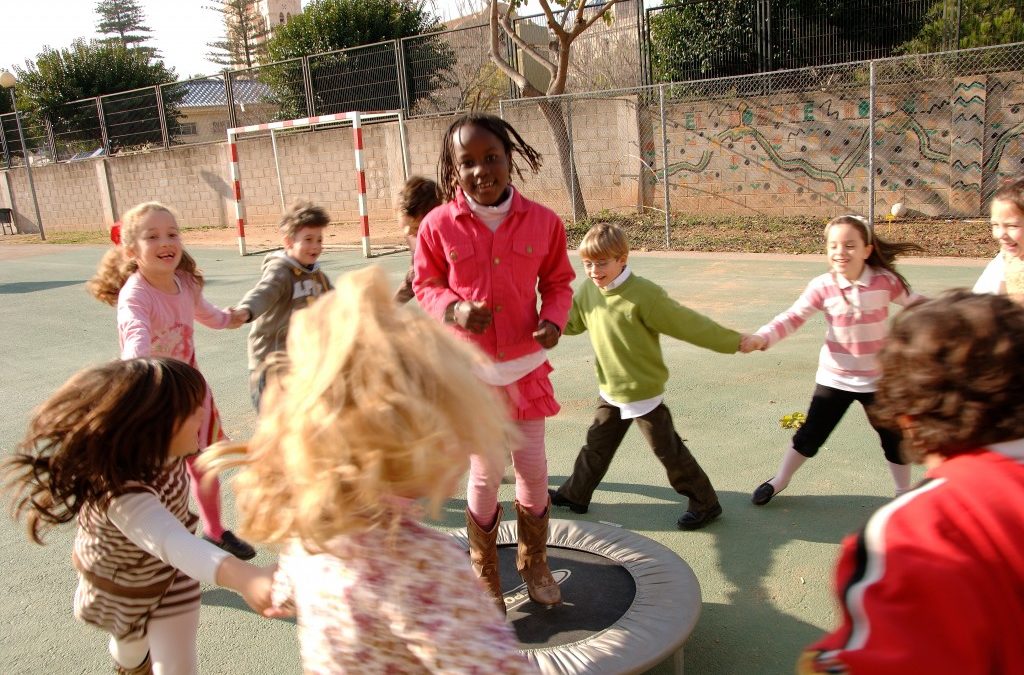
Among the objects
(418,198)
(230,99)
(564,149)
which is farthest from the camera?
(230,99)

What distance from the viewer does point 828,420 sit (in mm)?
3449

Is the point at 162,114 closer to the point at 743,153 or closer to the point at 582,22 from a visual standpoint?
the point at 582,22

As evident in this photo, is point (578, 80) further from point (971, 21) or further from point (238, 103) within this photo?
point (971, 21)

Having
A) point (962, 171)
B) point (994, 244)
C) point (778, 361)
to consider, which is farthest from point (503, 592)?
point (962, 171)

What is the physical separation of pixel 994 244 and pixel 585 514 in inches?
310

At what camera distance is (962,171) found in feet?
37.1

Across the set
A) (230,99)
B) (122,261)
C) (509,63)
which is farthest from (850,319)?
(230,99)

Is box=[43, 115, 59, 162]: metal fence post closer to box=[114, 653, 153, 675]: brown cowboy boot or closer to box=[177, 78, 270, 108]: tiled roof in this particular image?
box=[177, 78, 270, 108]: tiled roof

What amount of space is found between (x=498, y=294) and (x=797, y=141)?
10.9 meters

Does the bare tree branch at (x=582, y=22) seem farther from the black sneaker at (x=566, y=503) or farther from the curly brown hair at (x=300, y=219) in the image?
the black sneaker at (x=566, y=503)

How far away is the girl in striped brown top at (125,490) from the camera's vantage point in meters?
1.90

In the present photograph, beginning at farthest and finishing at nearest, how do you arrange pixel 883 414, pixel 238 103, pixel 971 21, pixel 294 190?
pixel 238 103 → pixel 294 190 → pixel 971 21 → pixel 883 414

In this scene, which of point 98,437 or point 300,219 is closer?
point 98,437

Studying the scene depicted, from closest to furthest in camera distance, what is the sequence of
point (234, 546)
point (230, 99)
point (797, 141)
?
point (234, 546) → point (797, 141) → point (230, 99)
